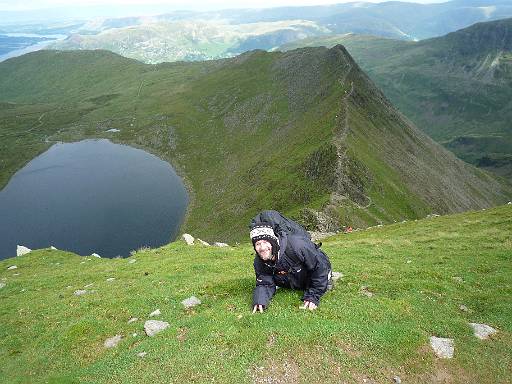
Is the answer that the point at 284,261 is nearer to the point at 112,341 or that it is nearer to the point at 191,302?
the point at 191,302

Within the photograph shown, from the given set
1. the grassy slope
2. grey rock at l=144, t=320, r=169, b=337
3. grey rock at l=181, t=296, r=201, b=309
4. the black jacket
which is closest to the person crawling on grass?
the black jacket

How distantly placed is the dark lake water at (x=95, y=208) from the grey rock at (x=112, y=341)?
106m

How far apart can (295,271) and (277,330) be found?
260 cm

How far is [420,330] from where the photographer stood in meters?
16.4

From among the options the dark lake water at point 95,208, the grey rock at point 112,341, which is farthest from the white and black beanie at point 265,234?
the dark lake water at point 95,208

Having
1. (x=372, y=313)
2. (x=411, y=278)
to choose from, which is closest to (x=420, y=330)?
(x=372, y=313)

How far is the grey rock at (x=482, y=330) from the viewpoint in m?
16.2

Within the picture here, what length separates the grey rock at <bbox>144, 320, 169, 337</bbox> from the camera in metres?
18.7

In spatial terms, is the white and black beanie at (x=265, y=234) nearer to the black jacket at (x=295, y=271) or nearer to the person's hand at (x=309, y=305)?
the black jacket at (x=295, y=271)

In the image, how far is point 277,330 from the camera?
16.4 m

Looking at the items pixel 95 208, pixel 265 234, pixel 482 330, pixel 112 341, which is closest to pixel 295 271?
pixel 265 234

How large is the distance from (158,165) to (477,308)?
183m

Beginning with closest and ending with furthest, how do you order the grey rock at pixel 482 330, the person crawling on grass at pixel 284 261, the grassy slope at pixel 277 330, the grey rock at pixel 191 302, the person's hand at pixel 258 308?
the grassy slope at pixel 277 330
the person crawling on grass at pixel 284 261
the grey rock at pixel 482 330
the person's hand at pixel 258 308
the grey rock at pixel 191 302

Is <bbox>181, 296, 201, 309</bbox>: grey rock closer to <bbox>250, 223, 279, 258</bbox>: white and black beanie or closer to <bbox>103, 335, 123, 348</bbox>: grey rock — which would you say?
<bbox>103, 335, 123, 348</bbox>: grey rock
